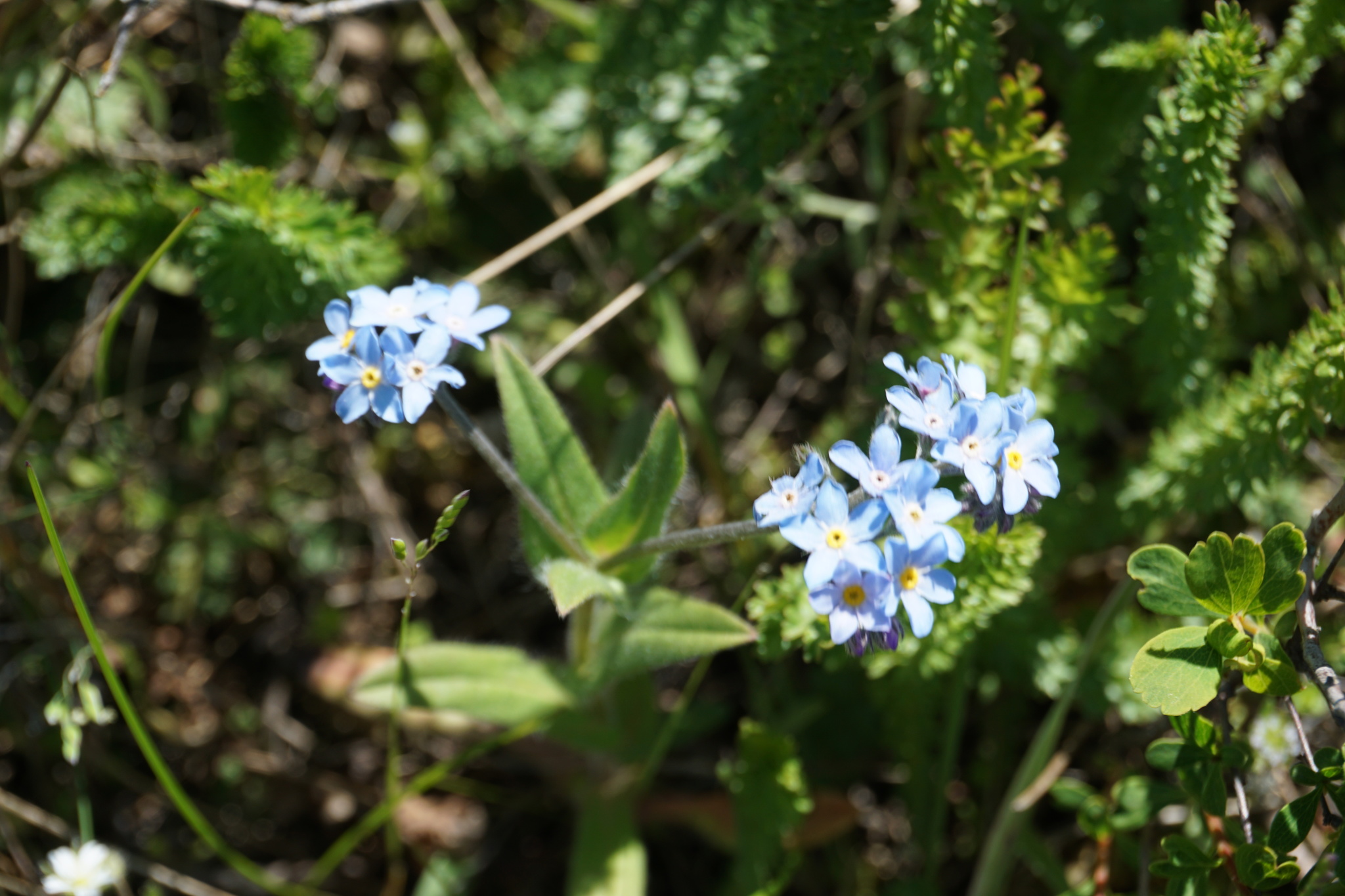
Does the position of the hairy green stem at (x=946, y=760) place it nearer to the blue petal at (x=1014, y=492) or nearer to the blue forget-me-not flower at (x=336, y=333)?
the blue petal at (x=1014, y=492)

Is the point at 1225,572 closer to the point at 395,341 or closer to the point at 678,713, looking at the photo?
A: the point at 678,713

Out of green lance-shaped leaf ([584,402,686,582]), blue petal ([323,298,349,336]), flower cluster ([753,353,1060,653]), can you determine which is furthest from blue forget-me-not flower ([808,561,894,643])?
blue petal ([323,298,349,336])

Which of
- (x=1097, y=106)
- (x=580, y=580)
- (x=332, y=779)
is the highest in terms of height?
(x=1097, y=106)

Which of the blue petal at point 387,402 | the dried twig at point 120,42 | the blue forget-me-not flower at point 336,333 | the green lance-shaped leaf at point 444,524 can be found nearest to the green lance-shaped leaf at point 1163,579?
the green lance-shaped leaf at point 444,524

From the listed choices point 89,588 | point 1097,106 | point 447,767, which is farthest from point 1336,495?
point 89,588

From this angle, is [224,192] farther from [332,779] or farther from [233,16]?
[332,779]

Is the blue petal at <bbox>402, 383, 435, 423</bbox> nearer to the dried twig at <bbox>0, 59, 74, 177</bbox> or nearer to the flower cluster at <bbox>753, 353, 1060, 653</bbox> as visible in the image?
the flower cluster at <bbox>753, 353, 1060, 653</bbox>
